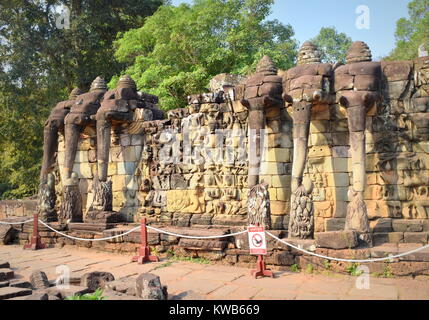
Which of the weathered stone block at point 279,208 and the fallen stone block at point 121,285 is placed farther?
the weathered stone block at point 279,208

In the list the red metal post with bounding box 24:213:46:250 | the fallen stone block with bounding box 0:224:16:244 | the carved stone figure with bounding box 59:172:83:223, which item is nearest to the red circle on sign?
the carved stone figure with bounding box 59:172:83:223

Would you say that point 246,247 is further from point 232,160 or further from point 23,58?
point 23,58

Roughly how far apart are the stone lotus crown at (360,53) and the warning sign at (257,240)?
11.4 feet

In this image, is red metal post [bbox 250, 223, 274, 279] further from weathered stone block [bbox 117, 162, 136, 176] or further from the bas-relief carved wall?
weathered stone block [bbox 117, 162, 136, 176]

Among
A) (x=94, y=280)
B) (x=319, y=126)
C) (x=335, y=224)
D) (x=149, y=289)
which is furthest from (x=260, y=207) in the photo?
(x=94, y=280)

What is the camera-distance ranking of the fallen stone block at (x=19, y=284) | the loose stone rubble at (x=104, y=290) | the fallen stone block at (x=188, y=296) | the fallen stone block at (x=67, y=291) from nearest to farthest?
the loose stone rubble at (x=104, y=290) → the fallen stone block at (x=67, y=291) → the fallen stone block at (x=188, y=296) → the fallen stone block at (x=19, y=284)

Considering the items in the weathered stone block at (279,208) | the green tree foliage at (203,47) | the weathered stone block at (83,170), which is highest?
the green tree foliage at (203,47)

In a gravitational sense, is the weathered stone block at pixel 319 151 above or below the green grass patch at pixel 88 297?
above

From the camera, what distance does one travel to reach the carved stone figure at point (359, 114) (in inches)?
253

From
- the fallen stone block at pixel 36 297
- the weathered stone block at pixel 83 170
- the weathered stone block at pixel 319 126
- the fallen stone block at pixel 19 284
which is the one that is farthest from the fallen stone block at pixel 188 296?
the weathered stone block at pixel 83 170

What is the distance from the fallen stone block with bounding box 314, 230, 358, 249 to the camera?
6.08 m

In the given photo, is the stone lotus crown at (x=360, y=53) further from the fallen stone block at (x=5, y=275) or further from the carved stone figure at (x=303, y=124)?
the fallen stone block at (x=5, y=275)

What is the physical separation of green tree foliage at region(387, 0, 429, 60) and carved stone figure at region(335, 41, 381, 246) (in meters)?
16.0
